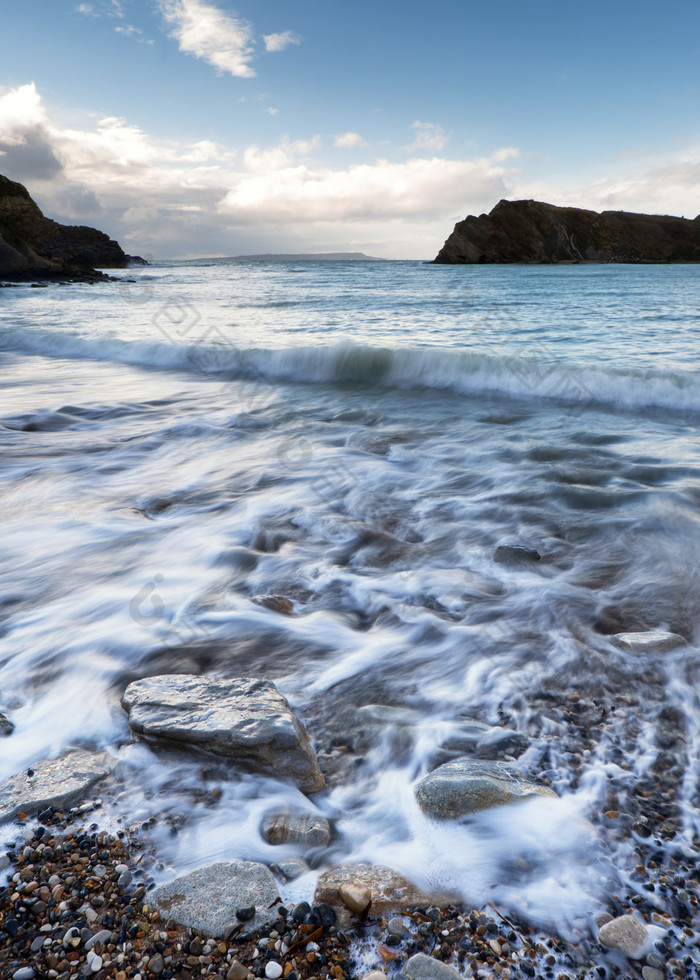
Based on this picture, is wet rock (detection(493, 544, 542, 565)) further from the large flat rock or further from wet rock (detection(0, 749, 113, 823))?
wet rock (detection(0, 749, 113, 823))

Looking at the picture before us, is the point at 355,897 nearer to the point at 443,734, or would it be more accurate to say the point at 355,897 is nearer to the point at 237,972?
the point at 237,972

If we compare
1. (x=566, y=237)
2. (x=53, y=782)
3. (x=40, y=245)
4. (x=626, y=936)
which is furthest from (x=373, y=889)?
(x=566, y=237)

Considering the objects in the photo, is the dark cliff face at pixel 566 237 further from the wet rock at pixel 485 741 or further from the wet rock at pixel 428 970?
the wet rock at pixel 428 970

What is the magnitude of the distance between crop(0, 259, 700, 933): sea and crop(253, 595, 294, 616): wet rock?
0.02m

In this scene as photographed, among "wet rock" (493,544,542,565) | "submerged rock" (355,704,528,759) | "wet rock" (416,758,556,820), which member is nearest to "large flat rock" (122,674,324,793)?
"submerged rock" (355,704,528,759)

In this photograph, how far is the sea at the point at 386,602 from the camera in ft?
5.19

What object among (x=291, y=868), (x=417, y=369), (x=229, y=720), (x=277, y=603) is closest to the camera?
(x=291, y=868)

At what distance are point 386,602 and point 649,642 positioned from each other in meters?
1.19

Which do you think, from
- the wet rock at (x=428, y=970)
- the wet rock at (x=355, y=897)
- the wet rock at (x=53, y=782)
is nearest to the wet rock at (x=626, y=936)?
the wet rock at (x=428, y=970)

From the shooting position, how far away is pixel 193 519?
12.7 ft

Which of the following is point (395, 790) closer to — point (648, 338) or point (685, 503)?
point (685, 503)

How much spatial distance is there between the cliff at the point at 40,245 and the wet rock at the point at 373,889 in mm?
42543

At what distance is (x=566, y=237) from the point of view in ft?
272

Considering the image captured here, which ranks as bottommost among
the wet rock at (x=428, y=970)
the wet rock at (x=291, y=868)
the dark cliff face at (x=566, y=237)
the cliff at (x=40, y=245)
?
the wet rock at (x=291, y=868)
